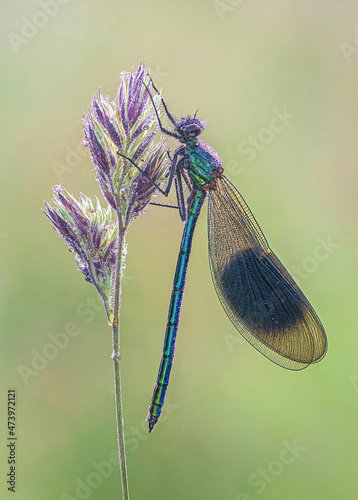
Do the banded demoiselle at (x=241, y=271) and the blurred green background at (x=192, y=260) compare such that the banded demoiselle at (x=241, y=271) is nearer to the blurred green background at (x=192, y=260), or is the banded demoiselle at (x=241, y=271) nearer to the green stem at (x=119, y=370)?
the blurred green background at (x=192, y=260)

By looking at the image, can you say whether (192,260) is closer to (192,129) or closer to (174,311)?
(174,311)

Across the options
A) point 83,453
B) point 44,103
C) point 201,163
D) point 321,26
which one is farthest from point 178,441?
point 321,26

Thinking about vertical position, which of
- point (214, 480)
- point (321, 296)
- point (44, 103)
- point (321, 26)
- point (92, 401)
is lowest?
point (214, 480)

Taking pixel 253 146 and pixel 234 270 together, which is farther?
pixel 253 146

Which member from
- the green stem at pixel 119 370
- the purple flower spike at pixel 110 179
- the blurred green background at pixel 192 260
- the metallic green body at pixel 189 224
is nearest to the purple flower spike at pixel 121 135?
the purple flower spike at pixel 110 179

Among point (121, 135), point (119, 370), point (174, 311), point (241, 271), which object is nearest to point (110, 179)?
point (121, 135)

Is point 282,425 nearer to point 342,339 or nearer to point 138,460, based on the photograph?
point 342,339

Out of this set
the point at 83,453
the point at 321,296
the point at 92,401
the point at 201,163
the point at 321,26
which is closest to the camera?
the point at 201,163

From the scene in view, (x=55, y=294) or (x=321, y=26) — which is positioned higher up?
(x=321, y=26)

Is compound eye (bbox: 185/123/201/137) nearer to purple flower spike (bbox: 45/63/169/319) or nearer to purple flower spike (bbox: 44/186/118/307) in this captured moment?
purple flower spike (bbox: 45/63/169/319)
